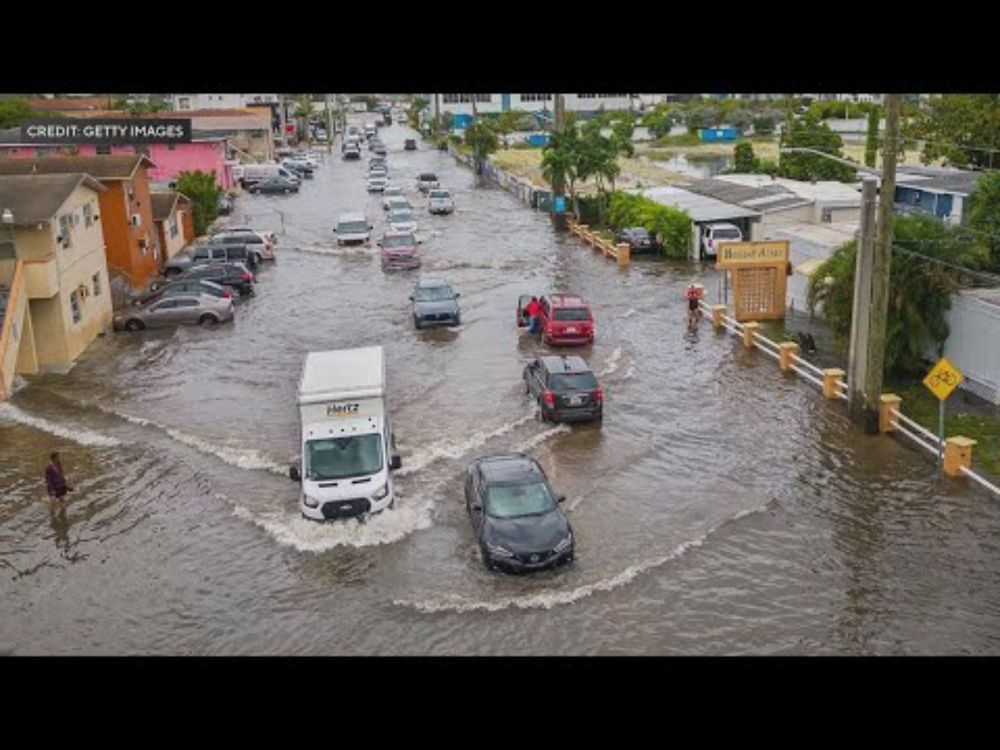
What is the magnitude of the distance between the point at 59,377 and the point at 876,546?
2330 cm

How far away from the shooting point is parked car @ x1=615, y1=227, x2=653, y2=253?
47.0 meters

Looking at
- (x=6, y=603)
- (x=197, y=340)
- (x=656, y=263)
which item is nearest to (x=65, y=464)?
(x=6, y=603)

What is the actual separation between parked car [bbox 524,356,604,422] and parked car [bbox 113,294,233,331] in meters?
16.1

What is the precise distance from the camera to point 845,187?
51.2 meters

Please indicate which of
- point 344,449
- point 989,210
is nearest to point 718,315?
point 989,210

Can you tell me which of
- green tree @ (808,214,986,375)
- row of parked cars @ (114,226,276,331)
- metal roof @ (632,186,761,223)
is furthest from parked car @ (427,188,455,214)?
green tree @ (808,214,986,375)

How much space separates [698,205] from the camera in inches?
1927

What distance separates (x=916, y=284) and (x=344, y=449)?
47.8 ft

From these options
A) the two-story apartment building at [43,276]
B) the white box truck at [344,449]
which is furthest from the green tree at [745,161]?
the white box truck at [344,449]

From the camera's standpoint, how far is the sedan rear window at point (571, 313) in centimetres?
3103

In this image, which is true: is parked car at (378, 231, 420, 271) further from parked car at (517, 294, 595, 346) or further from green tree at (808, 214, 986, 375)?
green tree at (808, 214, 986, 375)

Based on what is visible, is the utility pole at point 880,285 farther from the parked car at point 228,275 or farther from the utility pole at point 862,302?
the parked car at point 228,275

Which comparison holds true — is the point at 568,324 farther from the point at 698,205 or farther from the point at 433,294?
the point at 698,205
